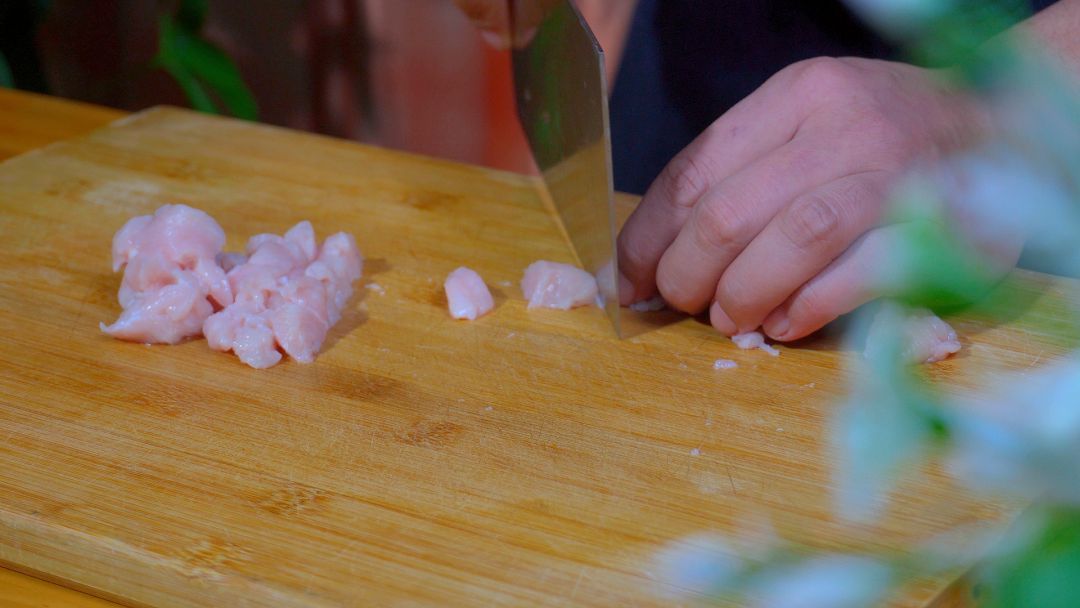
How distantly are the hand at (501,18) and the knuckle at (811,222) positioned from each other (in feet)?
2.07

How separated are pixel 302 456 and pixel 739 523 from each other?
0.48m

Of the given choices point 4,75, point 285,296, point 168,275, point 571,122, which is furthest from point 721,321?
point 4,75

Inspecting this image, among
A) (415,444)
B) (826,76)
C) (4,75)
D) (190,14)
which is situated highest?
(826,76)

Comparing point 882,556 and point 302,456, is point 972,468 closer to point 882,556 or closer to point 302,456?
point 882,556

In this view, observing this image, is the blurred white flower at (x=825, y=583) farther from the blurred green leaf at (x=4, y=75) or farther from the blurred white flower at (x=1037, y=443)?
the blurred green leaf at (x=4, y=75)

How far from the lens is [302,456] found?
4.04 feet

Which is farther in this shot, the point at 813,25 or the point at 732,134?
the point at 813,25

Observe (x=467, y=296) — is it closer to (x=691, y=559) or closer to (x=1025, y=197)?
(x=691, y=559)

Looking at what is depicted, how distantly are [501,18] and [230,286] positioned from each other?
783mm

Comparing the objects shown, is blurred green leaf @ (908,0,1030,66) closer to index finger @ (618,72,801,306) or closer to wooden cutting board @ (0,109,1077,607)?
wooden cutting board @ (0,109,1077,607)

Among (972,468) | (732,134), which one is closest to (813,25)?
(732,134)

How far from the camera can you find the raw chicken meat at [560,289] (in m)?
1.56

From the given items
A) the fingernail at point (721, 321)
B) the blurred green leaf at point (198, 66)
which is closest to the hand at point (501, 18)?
the fingernail at point (721, 321)

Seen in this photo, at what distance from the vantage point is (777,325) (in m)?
1.45
